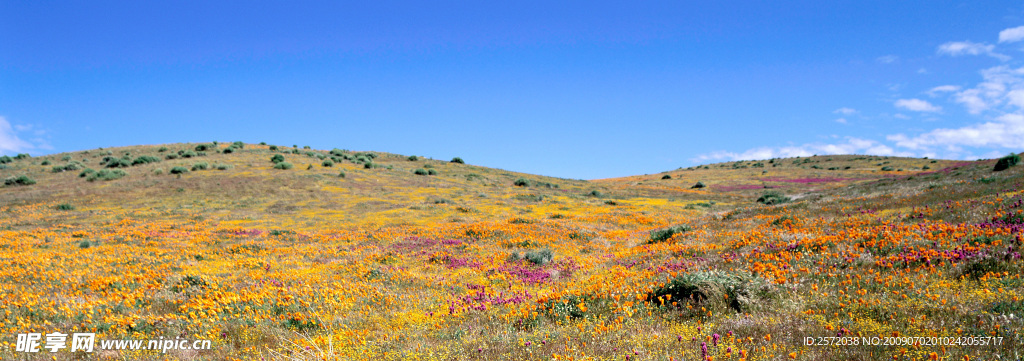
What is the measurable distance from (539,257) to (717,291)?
7.32 metres

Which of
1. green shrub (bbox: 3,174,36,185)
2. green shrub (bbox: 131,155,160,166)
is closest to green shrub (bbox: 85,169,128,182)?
green shrub (bbox: 3,174,36,185)

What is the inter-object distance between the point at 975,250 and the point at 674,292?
515 centimetres

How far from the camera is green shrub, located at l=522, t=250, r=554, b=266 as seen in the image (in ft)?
44.3

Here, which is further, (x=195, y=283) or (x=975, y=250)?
(x=195, y=283)

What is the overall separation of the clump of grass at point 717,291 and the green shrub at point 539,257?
6143mm

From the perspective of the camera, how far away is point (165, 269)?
44.4 feet

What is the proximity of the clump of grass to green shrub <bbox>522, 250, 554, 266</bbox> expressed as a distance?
6143mm

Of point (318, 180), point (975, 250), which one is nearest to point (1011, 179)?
point (975, 250)

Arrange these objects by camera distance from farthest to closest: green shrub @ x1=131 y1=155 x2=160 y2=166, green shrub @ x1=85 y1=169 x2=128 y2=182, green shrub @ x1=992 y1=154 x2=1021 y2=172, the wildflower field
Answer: green shrub @ x1=131 y1=155 x2=160 y2=166
green shrub @ x1=85 y1=169 x2=128 y2=182
green shrub @ x1=992 y1=154 x2=1021 y2=172
the wildflower field

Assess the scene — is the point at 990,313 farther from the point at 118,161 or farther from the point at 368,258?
the point at 118,161

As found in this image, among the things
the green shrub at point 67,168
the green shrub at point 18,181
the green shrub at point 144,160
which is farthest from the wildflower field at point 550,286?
the green shrub at point 144,160

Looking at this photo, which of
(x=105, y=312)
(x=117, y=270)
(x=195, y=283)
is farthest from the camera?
(x=117, y=270)

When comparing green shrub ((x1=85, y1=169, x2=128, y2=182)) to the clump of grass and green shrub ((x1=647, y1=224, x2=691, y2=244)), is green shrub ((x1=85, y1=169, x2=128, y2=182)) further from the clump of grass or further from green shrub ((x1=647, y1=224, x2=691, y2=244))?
the clump of grass

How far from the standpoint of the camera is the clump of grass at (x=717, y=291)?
6555 mm
